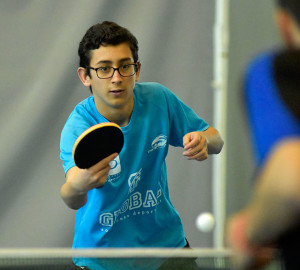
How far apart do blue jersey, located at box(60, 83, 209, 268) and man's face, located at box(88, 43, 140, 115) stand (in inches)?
1.7

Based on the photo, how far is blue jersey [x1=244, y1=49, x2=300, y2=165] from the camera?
456 millimetres

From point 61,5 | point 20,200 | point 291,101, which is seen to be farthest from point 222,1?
point 291,101

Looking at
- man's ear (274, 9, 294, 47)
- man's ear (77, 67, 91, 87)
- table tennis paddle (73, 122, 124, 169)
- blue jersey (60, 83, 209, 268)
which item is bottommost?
blue jersey (60, 83, 209, 268)

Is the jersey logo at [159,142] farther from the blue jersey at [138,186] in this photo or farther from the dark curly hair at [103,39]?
the dark curly hair at [103,39]

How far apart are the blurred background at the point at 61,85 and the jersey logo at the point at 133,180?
0.98m

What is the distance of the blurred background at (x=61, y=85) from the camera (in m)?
2.72

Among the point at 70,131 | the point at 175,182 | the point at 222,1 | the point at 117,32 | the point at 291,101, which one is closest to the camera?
the point at 291,101

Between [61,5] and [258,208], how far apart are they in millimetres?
2447

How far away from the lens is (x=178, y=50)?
2809 millimetres

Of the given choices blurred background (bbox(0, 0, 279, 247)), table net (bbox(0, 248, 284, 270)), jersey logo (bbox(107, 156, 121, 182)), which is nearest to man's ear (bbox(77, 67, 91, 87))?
jersey logo (bbox(107, 156, 121, 182))

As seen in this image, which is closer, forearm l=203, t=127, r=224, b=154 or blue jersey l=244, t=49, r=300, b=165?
blue jersey l=244, t=49, r=300, b=165

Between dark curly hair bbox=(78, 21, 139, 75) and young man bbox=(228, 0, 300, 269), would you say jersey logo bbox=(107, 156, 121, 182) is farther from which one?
young man bbox=(228, 0, 300, 269)

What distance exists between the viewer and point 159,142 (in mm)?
1788

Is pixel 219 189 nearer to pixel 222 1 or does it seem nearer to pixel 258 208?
pixel 222 1
